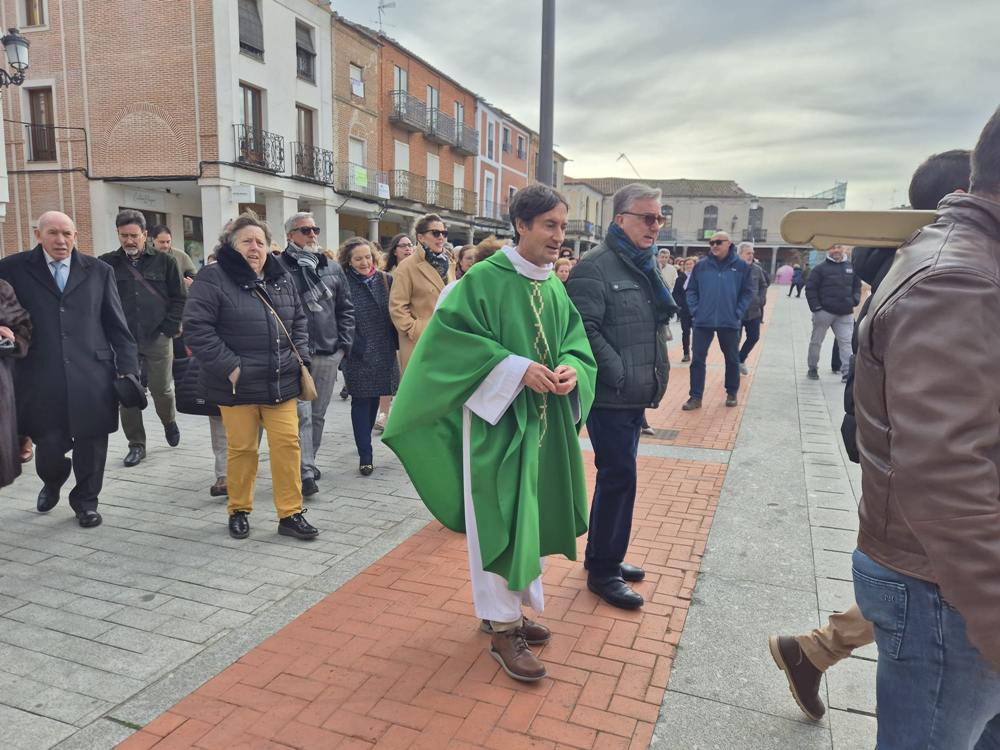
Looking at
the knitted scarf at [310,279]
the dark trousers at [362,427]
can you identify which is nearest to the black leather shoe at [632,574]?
the dark trousers at [362,427]

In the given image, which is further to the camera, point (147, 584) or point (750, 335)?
point (750, 335)

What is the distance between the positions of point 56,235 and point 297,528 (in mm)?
2312

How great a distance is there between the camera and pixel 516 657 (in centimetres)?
286

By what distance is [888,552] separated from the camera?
1.49 metres

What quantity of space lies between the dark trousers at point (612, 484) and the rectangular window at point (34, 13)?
75.6 feet

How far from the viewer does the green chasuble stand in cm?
286

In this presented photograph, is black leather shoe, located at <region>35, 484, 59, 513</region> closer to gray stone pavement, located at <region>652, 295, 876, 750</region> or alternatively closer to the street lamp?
gray stone pavement, located at <region>652, 295, 876, 750</region>

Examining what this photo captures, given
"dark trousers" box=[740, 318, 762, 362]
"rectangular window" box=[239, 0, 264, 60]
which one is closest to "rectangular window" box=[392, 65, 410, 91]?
"rectangular window" box=[239, 0, 264, 60]

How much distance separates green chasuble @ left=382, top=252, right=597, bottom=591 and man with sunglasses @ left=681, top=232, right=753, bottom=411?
5448 mm

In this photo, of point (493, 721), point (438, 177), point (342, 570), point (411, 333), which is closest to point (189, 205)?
point (438, 177)

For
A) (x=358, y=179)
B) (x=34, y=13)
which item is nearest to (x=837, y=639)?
(x=34, y=13)

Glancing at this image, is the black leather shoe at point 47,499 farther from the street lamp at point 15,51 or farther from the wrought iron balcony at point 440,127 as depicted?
the wrought iron balcony at point 440,127

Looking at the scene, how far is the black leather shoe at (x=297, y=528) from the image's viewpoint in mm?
4309

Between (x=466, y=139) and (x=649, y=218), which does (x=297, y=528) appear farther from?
(x=466, y=139)
